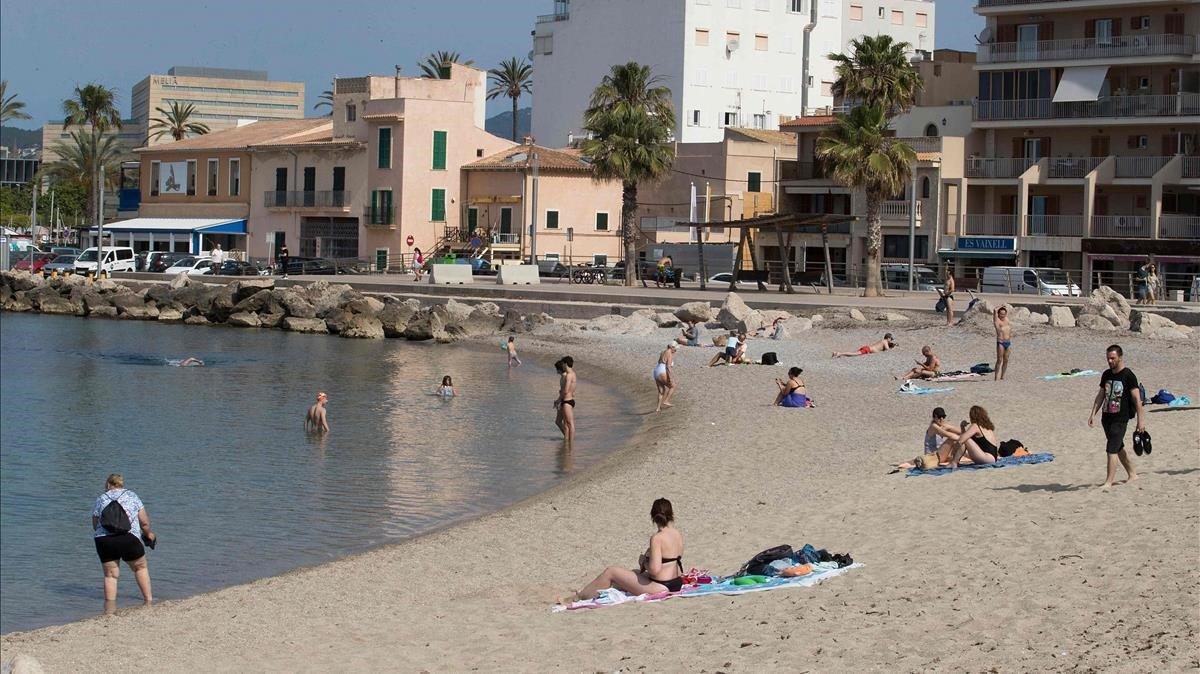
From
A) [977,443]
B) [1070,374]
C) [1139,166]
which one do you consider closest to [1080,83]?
[1139,166]

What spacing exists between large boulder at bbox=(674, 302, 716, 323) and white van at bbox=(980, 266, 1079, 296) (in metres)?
12.8

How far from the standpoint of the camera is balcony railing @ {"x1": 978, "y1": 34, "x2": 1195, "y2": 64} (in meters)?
52.0

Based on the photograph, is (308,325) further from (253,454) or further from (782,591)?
(782,591)

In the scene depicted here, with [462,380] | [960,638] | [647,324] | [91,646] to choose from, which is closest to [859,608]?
[960,638]

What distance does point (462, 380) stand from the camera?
3588 centimetres

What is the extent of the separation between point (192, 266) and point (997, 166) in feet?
123

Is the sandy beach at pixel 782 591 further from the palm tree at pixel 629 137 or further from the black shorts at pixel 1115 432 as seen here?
the palm tree at pixel 629 137

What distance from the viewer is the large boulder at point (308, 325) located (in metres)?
52.8

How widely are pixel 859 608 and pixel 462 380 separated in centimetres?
2560

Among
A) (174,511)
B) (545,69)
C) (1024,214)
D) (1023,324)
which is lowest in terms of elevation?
(174,511)

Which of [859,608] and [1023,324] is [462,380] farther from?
[859,608]

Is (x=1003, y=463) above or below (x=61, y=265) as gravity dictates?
below

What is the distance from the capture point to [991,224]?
183 feet

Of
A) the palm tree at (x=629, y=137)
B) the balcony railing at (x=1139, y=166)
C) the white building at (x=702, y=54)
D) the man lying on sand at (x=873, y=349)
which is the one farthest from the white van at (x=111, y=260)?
the man lying on sand at (x=873, y=349)
